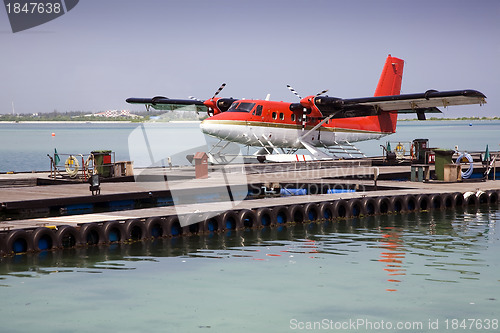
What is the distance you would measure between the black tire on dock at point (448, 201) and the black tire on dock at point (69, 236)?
13820 mm

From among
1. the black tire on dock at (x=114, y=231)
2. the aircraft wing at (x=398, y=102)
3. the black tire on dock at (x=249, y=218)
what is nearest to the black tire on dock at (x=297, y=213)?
the black tire on dock at (x=249, y=218)

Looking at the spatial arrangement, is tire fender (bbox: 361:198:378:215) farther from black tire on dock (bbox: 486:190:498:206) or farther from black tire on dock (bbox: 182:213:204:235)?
black tire on dock (bbox: 182:213:204:235)

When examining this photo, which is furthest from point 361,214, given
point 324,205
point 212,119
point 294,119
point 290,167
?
point 294,119

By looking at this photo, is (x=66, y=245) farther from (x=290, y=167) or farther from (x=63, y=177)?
(x=290, y=167)

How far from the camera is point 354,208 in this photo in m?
23.6

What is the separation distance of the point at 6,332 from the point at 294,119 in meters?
26.5

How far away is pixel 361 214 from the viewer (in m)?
23.7

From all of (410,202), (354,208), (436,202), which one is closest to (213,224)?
(354,208)

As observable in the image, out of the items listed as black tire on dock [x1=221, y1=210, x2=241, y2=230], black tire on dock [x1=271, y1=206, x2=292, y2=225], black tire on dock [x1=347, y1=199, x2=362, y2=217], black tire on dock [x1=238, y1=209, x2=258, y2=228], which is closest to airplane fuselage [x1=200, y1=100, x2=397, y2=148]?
black tire on dock [x1=347, y1=199, x2=362, y2=217]

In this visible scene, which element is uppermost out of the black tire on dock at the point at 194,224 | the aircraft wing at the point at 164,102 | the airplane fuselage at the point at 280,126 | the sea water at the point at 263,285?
the aircraft wing at the point at 164,102

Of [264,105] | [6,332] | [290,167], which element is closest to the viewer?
[6,332]

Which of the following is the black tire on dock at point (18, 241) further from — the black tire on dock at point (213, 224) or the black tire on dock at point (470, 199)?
the black tire on dock at point (470, 199)

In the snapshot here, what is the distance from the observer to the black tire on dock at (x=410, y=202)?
2448 cm

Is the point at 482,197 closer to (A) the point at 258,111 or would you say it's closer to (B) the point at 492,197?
(B) the point at 492,197
